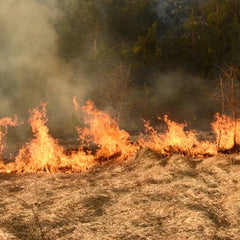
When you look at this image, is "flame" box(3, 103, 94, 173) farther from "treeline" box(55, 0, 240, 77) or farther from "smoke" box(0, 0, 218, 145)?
"treeline" box(55, 0, 240, 77)

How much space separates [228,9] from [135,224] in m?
18.4

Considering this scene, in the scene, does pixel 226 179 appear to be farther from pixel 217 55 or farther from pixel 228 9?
pixel 228 9

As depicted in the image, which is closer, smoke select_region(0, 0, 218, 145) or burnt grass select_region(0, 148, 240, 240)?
burnt grass select_region(0, 148, 240, 240)

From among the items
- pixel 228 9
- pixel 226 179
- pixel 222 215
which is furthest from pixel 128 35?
pixel 222 215

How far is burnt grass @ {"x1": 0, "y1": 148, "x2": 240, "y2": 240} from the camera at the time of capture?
4.55 m

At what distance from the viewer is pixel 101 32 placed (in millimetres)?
19266

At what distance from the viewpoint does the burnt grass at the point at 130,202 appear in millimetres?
4551

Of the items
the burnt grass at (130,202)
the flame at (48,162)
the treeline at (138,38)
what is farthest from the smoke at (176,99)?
the burnt grass at (130,202)

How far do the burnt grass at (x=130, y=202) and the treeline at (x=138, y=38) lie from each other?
10826mm

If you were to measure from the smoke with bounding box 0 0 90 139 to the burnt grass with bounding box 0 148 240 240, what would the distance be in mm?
9496

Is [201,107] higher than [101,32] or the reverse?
the reverse

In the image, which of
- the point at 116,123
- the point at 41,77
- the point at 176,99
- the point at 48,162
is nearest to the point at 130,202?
the point at 48,162

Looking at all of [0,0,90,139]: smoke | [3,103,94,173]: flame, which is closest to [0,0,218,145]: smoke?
[0,0,90,139]: smoke

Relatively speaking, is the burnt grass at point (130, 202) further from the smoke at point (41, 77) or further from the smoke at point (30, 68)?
the smoke at point (30, 68)
